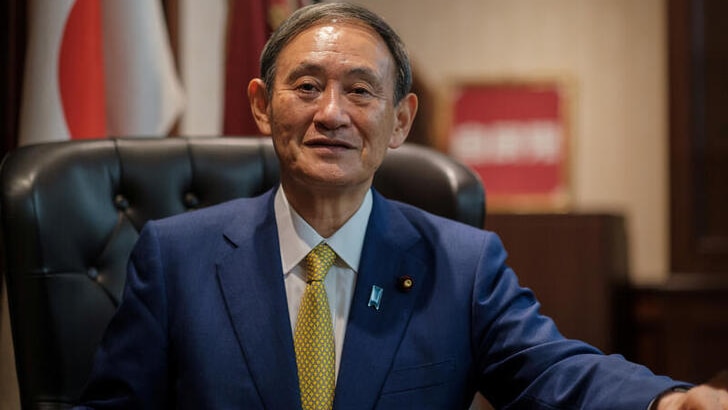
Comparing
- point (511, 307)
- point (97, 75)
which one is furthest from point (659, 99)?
point (511, 307)

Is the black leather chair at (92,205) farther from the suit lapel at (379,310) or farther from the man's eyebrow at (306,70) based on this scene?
the man's eyebrow at (306,70)

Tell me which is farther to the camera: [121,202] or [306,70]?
[121,202]

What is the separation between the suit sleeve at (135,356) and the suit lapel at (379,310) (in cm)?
33

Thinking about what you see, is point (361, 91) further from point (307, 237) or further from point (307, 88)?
point (307, 237)

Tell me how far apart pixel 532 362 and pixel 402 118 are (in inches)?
21.5

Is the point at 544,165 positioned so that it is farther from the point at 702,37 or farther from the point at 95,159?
the point at 95,159

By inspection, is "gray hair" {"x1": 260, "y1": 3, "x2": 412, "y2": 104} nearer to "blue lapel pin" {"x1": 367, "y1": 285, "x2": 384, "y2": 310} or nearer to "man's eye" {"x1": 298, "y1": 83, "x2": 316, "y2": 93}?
"man's eye" {"x1": 298, "y1": 83, "x2": 316, "y2": 93}

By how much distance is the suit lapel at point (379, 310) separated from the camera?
1.75 meters

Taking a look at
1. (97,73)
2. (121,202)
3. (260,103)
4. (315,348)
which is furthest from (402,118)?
(97,73)

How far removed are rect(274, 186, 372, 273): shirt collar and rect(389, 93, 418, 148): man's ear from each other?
16 cm

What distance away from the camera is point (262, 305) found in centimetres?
180

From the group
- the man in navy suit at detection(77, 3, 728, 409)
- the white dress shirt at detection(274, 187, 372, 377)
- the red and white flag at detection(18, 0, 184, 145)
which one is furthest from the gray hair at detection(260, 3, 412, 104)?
the red and white flag at detection(18, 0, 184, 145)

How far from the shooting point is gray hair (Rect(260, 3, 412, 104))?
1.84 metres

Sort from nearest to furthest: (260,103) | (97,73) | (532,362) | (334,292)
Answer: (532,362) → (334,292) → (260,103) → (97,73)
